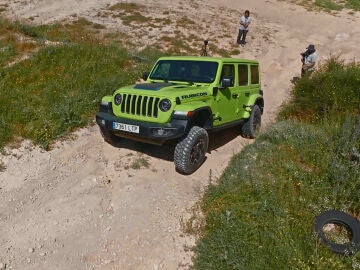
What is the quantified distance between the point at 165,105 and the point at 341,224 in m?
3.29

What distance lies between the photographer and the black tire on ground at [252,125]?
8.44m

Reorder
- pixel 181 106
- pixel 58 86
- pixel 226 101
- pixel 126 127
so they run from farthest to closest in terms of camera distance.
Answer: pixel 58 86 → pixel 226 101 → pixel 126 127 → pixel 181 106

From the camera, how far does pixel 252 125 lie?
8469 mm

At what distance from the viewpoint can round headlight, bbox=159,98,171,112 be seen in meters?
6.10

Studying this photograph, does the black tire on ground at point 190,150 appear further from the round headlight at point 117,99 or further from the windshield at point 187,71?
the round headlight at point 117,99

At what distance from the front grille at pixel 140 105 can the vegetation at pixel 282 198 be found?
1695 millimetres

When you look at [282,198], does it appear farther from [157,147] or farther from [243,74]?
[243,74]

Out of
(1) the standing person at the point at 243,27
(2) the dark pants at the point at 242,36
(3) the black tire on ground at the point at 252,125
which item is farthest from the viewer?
(2) the dark pants at the point at 242,36

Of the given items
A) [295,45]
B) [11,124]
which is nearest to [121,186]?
[11,124]

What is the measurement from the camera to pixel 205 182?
6426 mm

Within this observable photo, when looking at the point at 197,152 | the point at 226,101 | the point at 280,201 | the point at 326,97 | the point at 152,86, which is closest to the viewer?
the point at 280,201

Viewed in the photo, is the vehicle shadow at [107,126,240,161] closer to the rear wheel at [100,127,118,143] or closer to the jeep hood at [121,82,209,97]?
the rear wheel at [100,127,118,143]

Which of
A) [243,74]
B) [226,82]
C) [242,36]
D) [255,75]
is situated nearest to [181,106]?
[226,82]

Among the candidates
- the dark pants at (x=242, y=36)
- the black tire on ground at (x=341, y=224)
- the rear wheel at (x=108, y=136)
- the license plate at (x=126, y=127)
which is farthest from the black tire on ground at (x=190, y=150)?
the dark pants at (x=242, y=36)
